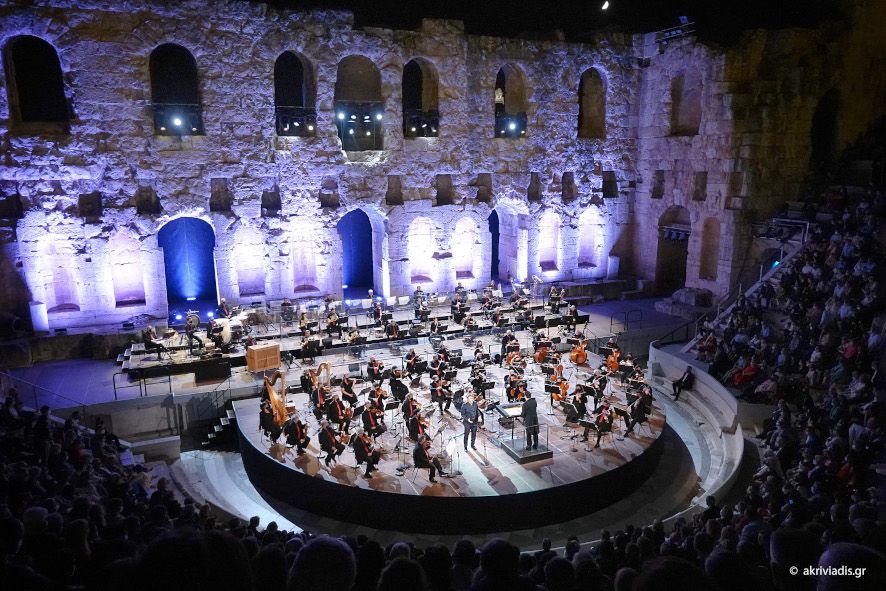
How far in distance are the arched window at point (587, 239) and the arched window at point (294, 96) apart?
1375 cm

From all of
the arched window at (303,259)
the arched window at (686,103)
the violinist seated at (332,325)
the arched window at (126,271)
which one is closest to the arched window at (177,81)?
the arched window at (126,271)

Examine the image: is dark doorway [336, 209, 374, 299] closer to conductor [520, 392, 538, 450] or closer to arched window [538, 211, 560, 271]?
arched window [538, 211, 560, 271]

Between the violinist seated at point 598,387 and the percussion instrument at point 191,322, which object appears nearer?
the violinist seated at point 598,387

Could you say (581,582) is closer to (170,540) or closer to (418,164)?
(170,540)

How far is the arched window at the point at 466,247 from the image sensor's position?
2892cm

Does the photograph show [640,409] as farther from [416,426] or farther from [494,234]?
[494,234]

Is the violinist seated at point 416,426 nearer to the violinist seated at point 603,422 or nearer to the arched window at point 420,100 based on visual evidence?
the violinist seated at point 603,422

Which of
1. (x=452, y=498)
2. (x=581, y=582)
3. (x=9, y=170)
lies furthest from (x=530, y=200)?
(x=581, y=582)

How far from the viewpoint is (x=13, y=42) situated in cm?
2205

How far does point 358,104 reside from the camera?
25.5m

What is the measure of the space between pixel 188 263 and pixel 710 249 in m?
22.8

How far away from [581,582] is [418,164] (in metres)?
23.3

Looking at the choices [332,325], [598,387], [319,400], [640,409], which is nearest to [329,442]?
[319,400]

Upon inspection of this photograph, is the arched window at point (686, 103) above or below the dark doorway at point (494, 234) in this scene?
above
